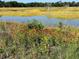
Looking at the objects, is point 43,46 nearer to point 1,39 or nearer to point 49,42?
point 49,42

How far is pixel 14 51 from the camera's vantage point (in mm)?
5242

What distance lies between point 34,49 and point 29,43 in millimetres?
696

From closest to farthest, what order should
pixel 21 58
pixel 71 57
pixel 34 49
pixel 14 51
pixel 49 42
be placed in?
pixel 71 57 < pixel 21 58 < pixel 34 49 < pixel 14 51 < pixel 49 42

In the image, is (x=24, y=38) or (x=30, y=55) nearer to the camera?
(x=30, y=55)

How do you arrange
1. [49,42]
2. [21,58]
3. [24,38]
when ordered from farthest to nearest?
[24,38] → [49,42] → [21,58]

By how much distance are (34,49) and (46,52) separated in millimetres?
224

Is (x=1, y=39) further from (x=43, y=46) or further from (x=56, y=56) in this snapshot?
(x=56, y=56)

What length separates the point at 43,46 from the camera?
16.9 feet

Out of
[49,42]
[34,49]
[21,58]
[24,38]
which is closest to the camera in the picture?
[21,58]

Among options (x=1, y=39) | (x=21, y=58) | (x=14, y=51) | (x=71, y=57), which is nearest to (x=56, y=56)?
→ (x=71, y=57)

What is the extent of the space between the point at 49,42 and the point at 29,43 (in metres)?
0.39

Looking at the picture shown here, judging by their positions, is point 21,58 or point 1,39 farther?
point 1,39

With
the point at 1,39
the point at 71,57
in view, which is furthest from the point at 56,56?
the point at 1,39

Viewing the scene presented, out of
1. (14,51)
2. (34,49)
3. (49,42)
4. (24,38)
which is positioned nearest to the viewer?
(34,49)
